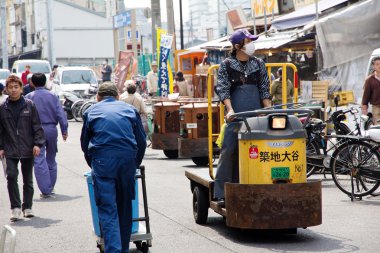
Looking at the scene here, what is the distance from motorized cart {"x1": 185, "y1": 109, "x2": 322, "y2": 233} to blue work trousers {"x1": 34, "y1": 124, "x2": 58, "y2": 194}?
491 cm

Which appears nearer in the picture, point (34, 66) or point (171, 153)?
point (171, 153)

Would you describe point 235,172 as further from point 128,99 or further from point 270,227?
point 128,99

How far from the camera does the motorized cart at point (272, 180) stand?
9242 millimetres

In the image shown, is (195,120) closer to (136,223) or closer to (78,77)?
(136,223)

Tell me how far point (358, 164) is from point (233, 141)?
3481 millimetres

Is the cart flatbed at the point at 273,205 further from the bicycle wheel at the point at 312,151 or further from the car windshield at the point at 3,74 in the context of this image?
the car windshield at the point at 3,74

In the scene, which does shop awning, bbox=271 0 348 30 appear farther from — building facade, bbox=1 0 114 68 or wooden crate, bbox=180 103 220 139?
building facade, bbox=1 0 114 68

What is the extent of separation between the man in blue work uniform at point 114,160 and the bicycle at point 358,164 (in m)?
4.89

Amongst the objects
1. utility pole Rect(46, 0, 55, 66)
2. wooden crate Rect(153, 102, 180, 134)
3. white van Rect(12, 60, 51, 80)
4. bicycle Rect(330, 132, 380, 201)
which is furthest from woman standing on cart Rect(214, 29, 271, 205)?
utility pole Rect(46, 0, 55, 66)

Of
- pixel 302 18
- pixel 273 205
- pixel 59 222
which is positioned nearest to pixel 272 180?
pixel 273 205

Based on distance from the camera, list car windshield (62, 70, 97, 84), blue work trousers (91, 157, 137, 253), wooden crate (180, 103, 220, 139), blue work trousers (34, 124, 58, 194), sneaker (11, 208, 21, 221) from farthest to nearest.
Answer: car windshield (62, 70, 97, 84) → wooden crate (180, 103, 220, 139) → blue work trousers (34, 124, 58, 194) → sneaker (11, 208, 21, 221) → blue work trousers (91, 157, 137, 253)

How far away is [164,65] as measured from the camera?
2972 centimetres

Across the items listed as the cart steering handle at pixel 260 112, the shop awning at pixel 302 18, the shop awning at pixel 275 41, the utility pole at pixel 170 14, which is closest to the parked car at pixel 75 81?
the utility pole at pixel 170 14

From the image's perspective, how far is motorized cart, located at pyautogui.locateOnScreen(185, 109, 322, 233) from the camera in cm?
924
